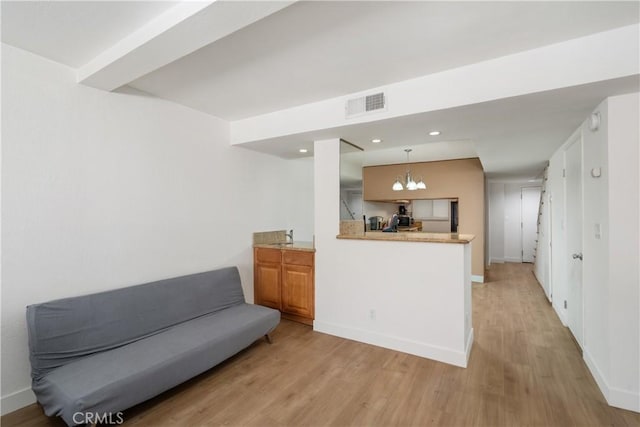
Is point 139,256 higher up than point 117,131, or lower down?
lower down

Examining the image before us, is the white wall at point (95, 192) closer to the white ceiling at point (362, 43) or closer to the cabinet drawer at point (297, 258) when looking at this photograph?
the white ceiling at point (362, 43)

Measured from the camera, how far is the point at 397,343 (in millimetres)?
3033

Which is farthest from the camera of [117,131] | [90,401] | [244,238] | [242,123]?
[244,238]

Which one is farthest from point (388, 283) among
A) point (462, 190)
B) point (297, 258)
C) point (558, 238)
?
point (462, 190)

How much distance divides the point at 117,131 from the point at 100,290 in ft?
4.57

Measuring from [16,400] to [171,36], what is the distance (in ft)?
8.85

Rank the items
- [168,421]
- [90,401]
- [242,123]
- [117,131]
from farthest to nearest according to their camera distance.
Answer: [242,123], [117,131], [168,421], [90,401]

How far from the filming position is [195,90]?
2.81 m

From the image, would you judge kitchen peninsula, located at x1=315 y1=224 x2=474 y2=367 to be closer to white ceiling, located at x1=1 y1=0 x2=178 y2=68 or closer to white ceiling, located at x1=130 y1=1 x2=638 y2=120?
white ceiling, located at x1=130 y1=1 x2=638 y2=120

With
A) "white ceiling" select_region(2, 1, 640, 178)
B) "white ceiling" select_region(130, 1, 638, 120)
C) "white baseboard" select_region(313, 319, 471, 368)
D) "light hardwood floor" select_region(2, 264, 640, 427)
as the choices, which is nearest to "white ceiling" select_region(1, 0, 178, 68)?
"white ceiling" select_region(2, 1, 640, 178)

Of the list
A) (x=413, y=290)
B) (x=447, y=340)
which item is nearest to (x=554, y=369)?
(x=447, y=340)

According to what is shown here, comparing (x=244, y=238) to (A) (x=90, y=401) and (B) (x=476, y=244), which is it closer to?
(A) (x=90, y=401)

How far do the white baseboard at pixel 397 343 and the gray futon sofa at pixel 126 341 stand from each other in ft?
2.48

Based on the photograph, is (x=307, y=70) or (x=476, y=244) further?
(x=476, y=244)
